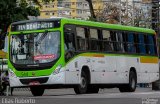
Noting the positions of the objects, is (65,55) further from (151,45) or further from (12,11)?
(12,11)

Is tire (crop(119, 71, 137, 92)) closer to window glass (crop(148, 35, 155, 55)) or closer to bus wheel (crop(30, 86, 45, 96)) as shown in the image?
window glass (crop(148, 35, 155, 55))

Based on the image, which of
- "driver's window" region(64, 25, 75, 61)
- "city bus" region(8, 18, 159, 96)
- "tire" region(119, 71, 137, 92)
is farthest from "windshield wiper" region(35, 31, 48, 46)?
"tire" region(119, 71, 137, 92)

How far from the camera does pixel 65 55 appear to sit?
2622cm

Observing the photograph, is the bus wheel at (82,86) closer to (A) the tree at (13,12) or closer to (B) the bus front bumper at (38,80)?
(B) the bus front bumper at (38,80)

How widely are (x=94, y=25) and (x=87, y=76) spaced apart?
8.20 feet

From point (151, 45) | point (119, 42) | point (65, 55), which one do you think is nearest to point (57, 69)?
point (65, 55)

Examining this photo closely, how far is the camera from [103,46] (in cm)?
2950

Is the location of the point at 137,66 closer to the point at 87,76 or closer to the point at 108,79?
the point at 108,79

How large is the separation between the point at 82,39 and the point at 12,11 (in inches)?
812

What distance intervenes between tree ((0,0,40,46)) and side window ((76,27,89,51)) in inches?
760

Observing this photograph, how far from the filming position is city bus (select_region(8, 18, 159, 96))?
2623cm

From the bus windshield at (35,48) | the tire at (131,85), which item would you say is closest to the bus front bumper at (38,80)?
the bus windshield at (35,48)

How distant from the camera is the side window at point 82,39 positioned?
2734 cm

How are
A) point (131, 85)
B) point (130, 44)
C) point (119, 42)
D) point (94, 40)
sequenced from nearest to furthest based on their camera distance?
point (94, 40)
point (119, 42)
point (130, 44)
point (131, 85)
